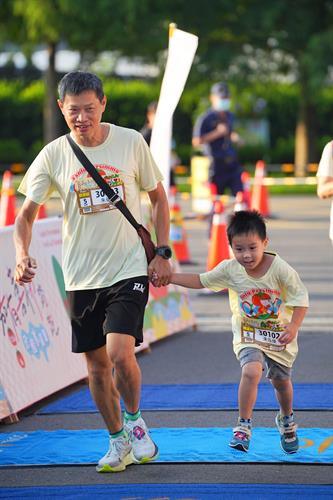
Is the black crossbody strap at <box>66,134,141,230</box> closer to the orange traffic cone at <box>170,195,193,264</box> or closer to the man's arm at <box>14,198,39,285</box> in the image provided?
the man's arm at <box>14,198,39,285</box>

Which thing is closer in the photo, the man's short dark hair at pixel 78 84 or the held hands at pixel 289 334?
the man's short dark hair at pixel 78 84

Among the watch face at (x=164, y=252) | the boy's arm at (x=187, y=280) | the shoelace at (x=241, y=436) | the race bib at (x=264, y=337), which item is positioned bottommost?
the shoelace at (x=241, y=436)

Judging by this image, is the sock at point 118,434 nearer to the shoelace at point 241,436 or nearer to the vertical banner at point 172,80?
the shoelace at point 241,436

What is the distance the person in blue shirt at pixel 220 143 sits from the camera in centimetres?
1711

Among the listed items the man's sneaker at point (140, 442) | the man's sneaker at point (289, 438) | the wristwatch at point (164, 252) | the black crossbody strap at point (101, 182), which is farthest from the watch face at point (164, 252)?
the man's sneaker at point (289, 438)

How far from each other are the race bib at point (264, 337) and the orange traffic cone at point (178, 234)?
825 cm

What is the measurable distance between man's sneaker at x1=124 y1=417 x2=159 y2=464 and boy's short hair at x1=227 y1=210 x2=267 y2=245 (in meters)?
1.03

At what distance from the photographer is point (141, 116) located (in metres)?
44.7

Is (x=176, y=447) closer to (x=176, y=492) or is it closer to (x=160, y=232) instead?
(x=176, y=492)

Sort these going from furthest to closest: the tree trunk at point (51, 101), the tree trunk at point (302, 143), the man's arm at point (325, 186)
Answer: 1. the tree trunk at point (51, 101)
2. the tree trunk at point (302, 143)
3. the man's arm at point (325, 186)

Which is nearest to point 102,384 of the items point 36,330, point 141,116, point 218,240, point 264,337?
point 264,337

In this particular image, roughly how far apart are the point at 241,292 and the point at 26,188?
1.20m

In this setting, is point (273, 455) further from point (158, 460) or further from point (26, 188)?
point (26, 188)

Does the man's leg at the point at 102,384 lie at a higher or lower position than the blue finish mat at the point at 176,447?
higher
